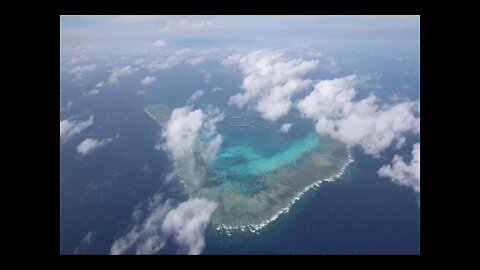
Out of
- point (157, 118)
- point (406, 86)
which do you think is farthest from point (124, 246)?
point (406, 86)

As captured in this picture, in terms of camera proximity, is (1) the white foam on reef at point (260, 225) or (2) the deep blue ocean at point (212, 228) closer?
(2) the deep blue ocean at point (212, 228)

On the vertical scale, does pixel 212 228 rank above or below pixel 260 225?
below

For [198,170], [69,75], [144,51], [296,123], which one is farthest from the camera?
[144,51]

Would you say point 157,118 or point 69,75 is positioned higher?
point 69,75

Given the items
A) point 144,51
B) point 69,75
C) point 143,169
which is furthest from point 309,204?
point 144,51

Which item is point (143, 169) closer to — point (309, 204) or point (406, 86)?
point (309, 204)

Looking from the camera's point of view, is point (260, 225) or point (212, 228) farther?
point (260, 225)

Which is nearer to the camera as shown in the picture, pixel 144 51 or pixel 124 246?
pixel 124 246

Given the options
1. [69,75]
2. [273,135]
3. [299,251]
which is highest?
[69,75]

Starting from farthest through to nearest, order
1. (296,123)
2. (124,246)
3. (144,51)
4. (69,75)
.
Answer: (144,51) → (69,75) → (296,123) → (124,246)

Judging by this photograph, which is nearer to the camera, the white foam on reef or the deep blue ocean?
the deep blue ocean
